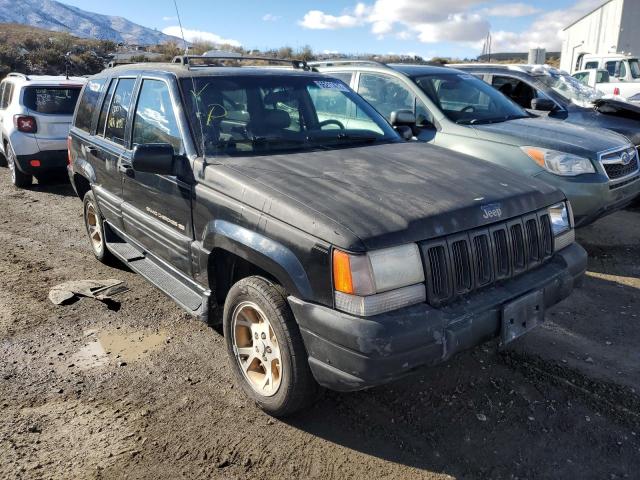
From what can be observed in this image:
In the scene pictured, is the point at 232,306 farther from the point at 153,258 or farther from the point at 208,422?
the point at 153,258

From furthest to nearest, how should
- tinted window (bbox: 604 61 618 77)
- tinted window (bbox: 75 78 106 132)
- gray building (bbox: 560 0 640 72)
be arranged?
gray building (bbox: 560 0 640 72)
tinted window (bbox: 604 61 618 77)
tinted window (bbox: 75 78 106 132)

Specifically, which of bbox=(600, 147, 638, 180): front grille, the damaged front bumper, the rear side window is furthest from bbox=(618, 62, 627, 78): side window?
the damaged front bumper

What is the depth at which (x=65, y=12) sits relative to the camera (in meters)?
109

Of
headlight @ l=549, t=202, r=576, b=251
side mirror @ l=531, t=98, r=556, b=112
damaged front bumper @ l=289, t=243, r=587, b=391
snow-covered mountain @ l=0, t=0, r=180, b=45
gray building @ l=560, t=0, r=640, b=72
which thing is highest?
snow-covered mountain @ l=0, t=0, r=180, b=45

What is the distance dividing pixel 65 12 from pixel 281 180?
126297mm

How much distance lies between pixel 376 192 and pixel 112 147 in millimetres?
2576

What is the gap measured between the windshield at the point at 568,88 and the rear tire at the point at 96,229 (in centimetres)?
805

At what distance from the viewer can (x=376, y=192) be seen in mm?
2910

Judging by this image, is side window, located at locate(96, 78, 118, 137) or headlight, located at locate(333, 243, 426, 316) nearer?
headlight, located at locate(333, 243, 426, 316)

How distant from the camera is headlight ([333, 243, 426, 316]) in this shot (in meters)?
2.45

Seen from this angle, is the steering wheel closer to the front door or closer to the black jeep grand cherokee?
the black jeep grand cherokee

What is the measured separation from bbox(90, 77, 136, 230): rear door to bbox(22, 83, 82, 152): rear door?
4143 millimetres

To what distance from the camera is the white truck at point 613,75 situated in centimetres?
1552

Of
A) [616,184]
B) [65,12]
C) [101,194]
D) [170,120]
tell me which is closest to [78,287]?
[101,194]
